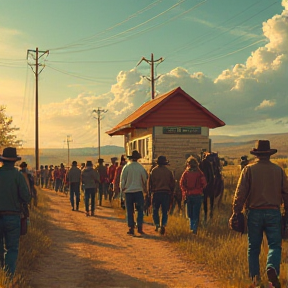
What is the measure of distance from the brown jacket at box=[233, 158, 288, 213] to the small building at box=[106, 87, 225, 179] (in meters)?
13.9

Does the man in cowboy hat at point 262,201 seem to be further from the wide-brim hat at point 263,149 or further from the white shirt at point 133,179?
the white shirt at point 133,179

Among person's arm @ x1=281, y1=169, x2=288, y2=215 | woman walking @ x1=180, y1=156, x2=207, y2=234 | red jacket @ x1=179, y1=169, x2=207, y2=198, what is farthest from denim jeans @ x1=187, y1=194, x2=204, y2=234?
person's arm @ x1=281, y1=169, x2=288, y2=215

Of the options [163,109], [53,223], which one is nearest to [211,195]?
[53,223]

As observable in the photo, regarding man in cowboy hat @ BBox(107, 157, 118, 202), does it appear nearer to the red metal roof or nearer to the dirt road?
the red metal roof

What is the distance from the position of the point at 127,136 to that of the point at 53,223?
14.7 metres

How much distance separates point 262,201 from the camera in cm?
669

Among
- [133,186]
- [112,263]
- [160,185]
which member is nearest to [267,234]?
[112,263]

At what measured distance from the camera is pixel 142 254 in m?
9.78

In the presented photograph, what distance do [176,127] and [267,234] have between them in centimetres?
1533

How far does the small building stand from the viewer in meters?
21.4

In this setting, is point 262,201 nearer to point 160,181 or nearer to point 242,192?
point 242,192

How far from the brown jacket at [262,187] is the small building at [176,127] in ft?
45.6

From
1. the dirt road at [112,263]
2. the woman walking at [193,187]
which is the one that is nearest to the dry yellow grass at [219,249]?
the dirt road at [112,263]

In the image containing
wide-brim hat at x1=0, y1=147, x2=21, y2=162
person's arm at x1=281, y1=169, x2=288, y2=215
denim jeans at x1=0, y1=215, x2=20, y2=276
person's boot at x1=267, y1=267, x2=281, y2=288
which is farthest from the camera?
wide-brim hat at x1=0, y1=147, x2=21, y2=162
